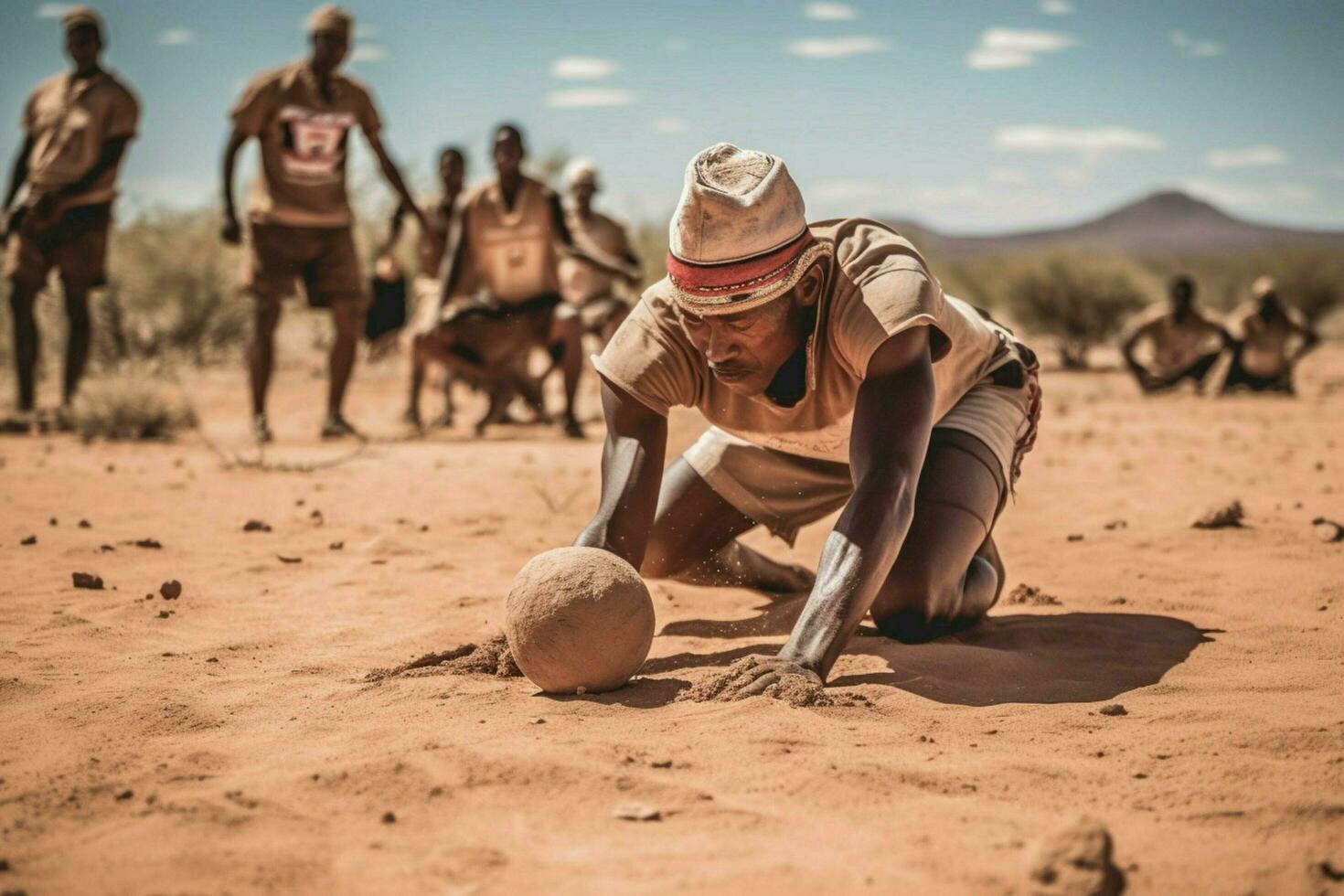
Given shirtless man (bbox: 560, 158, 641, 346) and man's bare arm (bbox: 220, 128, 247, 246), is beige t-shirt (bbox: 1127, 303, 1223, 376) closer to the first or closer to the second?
shirtless man (bbox: 560, 158, 641, 346)

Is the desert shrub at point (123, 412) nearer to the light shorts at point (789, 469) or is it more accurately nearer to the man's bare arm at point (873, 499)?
the light shorts at point (789, 469)

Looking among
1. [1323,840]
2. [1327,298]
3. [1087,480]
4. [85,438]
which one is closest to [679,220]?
[1323,840]

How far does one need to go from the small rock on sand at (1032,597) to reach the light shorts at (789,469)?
484 millimetres

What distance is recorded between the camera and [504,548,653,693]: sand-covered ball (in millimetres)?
3240

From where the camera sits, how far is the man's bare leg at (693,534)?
4.38 meters

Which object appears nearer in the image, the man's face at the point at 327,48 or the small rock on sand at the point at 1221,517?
the small rock on sand at the point at 1221,517

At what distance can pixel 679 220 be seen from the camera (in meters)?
3.29

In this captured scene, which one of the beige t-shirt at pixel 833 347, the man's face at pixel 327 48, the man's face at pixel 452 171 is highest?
the man's face at pixel 327 48

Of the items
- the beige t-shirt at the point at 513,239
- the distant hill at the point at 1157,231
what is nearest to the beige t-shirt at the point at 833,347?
the beige t-shirt at the point at 513,239

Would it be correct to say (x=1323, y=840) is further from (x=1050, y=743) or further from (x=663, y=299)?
(x=663, y=299)

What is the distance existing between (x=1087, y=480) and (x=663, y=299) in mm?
4269

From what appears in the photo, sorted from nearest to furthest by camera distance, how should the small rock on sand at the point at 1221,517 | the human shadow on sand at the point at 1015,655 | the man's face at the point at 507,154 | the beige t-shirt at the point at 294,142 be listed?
1. the human shadow on sand at the point at 1015,655
2. the small rock on sand at the point at 1221,517
3. the beige t-shirt at the point at 294,142
4. the man's face at the point at 507,154

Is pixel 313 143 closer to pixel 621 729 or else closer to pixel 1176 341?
pixel 621 729

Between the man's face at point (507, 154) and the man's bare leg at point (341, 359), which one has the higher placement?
the man's face at point (507, 154)
